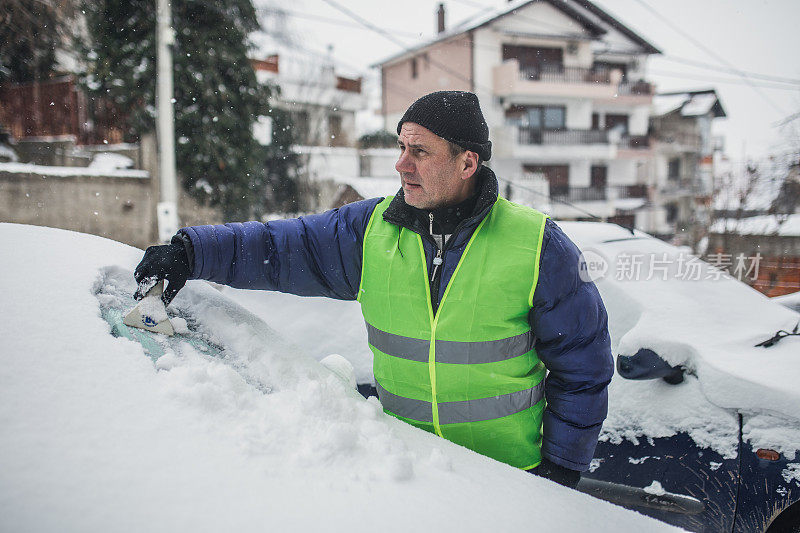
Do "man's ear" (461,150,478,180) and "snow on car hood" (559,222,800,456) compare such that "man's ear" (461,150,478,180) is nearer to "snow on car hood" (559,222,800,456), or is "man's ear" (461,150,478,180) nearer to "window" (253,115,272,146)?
"snow on car hood" (559,222,800,456)

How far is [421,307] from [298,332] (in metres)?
1.28

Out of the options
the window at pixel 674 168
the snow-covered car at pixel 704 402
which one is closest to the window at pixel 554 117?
the window at pixel 674 168

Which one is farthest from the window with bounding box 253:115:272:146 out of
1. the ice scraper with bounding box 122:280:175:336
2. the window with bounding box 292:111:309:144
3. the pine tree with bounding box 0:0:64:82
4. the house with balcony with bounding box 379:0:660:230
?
the ice scraper with bounding box 122:280:175:336

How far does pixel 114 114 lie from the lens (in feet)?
34.2

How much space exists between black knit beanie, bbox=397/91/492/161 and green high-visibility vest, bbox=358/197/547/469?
22 cm

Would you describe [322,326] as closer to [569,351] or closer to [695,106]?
[569,351]

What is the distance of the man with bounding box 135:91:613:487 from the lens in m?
1.60

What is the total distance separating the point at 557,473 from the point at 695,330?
1.23 m

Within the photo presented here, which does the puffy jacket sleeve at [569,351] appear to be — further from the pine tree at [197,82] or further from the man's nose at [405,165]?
the pine tree at [197,82]

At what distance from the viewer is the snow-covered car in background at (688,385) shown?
2.04 m

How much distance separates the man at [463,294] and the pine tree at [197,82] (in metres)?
8.92

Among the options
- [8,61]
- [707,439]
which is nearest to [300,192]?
[8,61]

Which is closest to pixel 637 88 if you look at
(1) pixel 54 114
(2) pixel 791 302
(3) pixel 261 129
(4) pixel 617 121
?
(4) pixel 617 121

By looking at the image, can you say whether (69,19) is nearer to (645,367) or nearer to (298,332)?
(298,332)
